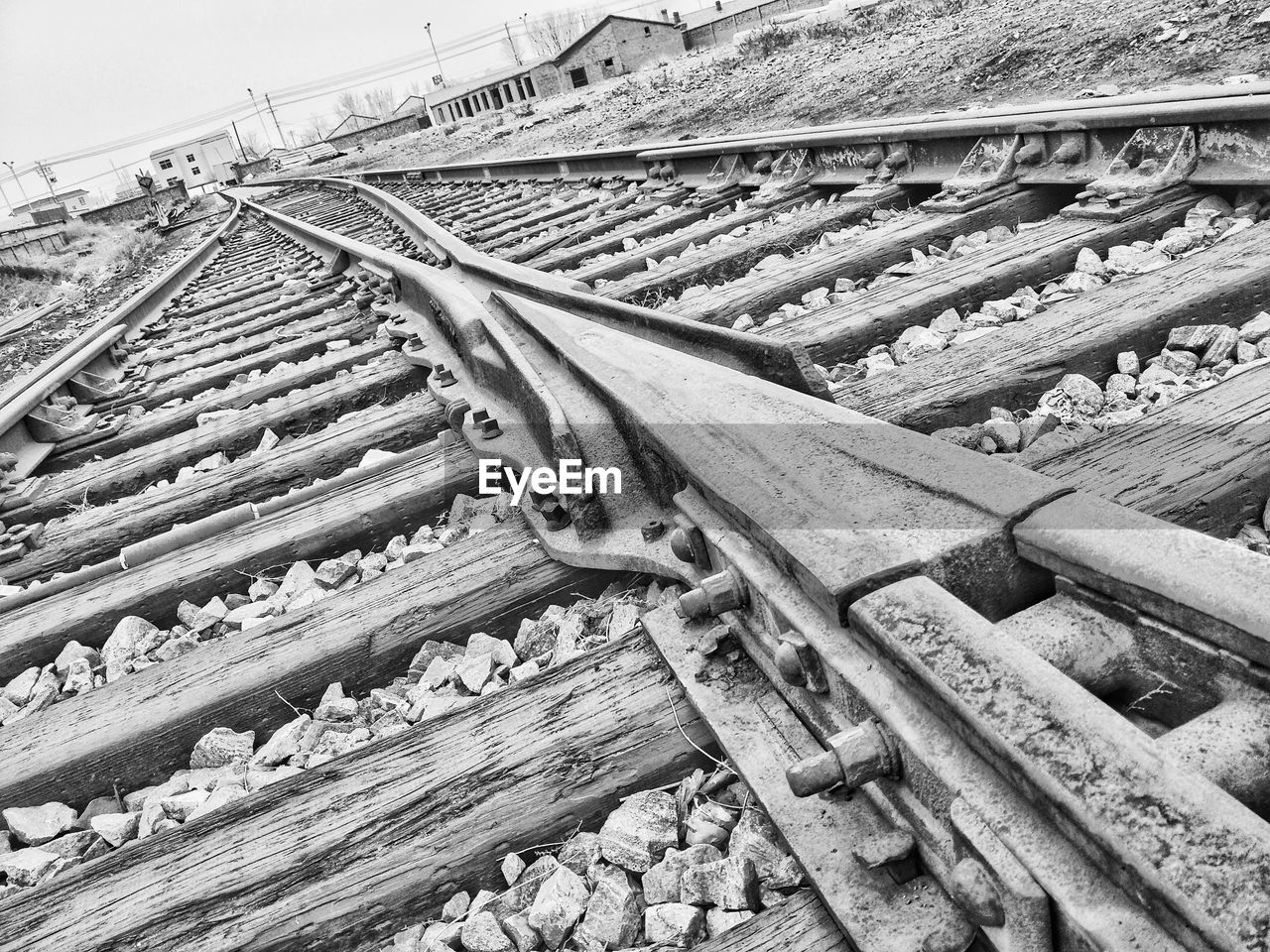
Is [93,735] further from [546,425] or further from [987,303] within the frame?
[987,303]

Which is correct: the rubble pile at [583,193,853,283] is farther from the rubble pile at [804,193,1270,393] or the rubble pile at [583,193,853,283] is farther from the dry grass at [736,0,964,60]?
the dry grass at [736,0,964,60]

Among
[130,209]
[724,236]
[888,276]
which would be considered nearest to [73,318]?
[724,236]

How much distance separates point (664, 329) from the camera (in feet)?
6.73

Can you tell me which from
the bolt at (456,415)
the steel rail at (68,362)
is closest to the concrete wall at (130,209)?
the steel rail at (68,362)

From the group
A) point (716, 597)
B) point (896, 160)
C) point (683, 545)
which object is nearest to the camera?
point (716, 597)

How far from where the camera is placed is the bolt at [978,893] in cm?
77

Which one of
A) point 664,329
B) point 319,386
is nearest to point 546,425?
point 664,329

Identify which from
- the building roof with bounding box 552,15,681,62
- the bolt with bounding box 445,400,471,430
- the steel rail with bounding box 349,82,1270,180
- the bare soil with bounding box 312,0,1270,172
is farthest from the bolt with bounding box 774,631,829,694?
the building roof with bounding box 552,15,681,62

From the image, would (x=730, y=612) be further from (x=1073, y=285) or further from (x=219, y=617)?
(x=1073, y=285)

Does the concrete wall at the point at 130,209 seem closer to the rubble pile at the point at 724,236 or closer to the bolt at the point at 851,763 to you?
the rubble pile at the point at 724,236

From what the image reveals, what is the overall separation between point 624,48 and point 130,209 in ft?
79.6

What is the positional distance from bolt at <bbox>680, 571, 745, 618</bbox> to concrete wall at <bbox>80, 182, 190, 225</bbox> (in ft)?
148

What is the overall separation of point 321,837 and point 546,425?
0.97 metres

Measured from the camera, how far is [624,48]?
4134 cm
